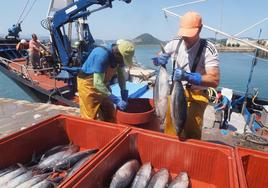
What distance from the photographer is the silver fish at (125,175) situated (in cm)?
228

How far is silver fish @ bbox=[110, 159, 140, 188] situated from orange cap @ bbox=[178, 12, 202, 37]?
5.04 ft

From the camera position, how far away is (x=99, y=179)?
2.20 m

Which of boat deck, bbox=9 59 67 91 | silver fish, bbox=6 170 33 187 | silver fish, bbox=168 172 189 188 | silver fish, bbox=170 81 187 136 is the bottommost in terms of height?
boat deck, bbox=9 59 67 91

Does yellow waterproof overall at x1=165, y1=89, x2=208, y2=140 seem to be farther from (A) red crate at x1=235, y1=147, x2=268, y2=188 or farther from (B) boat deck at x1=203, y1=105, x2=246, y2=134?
(B) boat deck at x1=203, y1=105, x2=246, y2=134

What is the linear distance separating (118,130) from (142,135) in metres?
0.30

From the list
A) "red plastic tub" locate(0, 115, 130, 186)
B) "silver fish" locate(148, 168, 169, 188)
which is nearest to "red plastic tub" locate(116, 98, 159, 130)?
"red plastic tub" locate(0, 115, 130, 186)

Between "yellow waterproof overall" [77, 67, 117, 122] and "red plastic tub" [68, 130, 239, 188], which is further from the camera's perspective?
"yellow waterproof overall" [77, 67, 117, 122]

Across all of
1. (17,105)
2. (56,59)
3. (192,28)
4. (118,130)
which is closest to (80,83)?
(118,130)

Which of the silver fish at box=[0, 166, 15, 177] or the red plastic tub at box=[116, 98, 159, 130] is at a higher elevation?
the red plastic tub at box=[116, 98, 159, 130]

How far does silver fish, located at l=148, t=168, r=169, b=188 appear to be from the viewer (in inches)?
89.6

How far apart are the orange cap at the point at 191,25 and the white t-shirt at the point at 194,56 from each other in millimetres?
240

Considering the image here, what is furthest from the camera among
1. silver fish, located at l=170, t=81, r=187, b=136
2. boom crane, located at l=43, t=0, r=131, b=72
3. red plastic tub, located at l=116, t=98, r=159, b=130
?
boom crane, located at l=43, t=0, r=131, b=72

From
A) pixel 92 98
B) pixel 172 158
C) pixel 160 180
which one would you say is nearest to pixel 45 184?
pixel 160 180

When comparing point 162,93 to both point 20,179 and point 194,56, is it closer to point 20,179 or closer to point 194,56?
point 194,56
